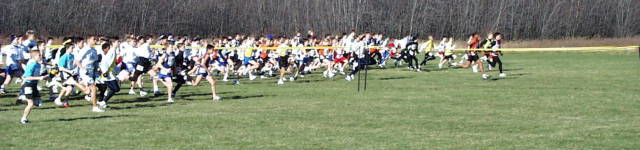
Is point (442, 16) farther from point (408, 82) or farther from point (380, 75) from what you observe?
point (408, 82)

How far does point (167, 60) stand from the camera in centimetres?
2072

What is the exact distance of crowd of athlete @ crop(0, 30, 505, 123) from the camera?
1833 cm

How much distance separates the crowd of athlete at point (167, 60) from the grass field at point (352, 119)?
592 mm

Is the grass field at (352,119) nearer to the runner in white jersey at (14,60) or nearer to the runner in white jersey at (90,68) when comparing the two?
the runner in white jersey at (90,68)

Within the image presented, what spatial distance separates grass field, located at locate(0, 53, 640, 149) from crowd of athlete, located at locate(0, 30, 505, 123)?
59cm

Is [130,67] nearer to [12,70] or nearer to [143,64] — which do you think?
[143,64]

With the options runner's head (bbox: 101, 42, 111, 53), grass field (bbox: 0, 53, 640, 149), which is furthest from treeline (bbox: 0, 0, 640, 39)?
runner's head (bbox: 101, 42, 111, 53)

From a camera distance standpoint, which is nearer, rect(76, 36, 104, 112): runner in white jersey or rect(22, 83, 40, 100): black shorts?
rect(22, 83, 40, 100): black shorts

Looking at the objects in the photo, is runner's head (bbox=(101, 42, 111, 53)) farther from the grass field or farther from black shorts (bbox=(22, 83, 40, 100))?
black shorts (bbox=(22, 83, 40, 100))

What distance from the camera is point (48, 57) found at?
1022 inches

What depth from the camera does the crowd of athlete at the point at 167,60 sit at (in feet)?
60.1

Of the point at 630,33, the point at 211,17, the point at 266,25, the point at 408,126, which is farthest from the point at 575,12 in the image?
the point at 408,126

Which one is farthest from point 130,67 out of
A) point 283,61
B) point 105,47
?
point 283,61

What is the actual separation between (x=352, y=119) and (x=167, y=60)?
650 cm
